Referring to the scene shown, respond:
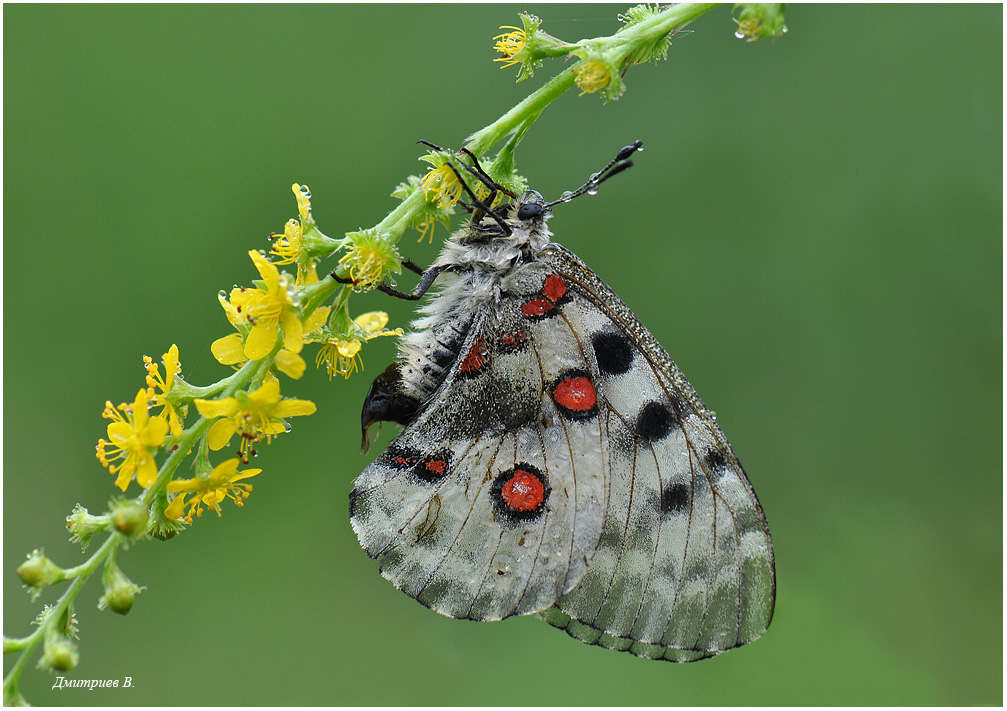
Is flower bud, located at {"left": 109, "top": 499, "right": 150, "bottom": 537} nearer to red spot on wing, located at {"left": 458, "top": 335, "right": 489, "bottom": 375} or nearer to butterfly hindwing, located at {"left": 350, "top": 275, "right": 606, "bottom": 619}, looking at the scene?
butterfly hindwing, located at {"left": 350, "top": 275, "right": 606, "bottom": 619}

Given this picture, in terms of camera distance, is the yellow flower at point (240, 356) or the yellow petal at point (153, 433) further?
the yellow flower at point (240, 356)

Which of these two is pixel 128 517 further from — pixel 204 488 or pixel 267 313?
pixel 267 313

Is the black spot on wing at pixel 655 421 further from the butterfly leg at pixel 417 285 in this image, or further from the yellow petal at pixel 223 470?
the yellow petal at pixel 223 470

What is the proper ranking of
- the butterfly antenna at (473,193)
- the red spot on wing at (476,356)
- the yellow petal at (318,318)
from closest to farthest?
the butterfly antenna at (473,193) < the yellow petal at (318,318) < the red spot on wing at (476,356)

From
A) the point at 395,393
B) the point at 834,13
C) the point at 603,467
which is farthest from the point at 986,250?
the point at 395,393

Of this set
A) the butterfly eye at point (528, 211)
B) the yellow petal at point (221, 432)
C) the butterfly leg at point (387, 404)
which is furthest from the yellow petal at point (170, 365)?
the butterfly eye at point (528, 211)

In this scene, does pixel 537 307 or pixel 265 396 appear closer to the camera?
pixel 265 396

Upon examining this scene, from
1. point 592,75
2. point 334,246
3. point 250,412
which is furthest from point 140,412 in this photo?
point 592,75
